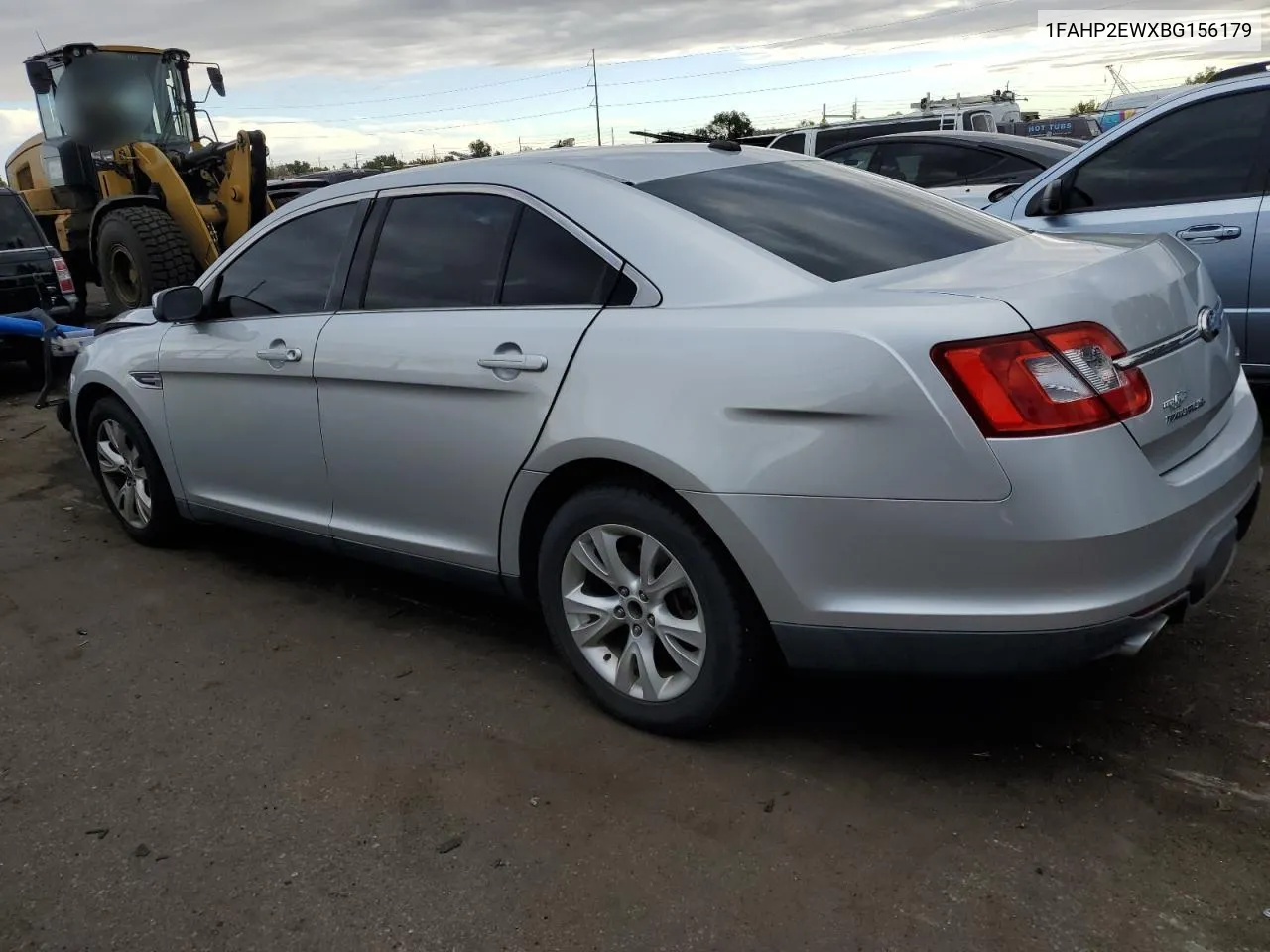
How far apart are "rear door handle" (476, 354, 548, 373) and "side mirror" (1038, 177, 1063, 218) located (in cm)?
364

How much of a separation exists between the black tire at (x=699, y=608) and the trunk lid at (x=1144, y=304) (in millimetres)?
826

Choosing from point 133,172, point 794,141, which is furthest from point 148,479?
point 794,141

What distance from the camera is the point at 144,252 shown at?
397 inches

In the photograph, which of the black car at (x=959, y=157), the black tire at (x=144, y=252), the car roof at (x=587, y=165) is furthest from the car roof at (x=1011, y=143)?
the black tire at (x=144, y=252)

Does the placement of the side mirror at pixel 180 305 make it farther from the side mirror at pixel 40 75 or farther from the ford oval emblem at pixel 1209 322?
the side mirror at pixel 40 75

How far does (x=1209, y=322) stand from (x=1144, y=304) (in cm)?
39

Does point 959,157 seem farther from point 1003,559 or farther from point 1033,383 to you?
point 1003,559

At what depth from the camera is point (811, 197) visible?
3.44m

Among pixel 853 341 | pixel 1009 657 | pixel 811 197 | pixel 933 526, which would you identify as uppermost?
pixel 811 197

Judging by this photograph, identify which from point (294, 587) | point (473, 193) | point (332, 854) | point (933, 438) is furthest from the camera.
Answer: point (294, 587)

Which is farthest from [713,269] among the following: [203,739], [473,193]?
[203,739]

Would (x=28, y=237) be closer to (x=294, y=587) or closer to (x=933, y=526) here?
(x=294, y=587)

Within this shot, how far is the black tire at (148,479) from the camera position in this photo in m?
4.87

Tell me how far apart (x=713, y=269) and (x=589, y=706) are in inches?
54.0
